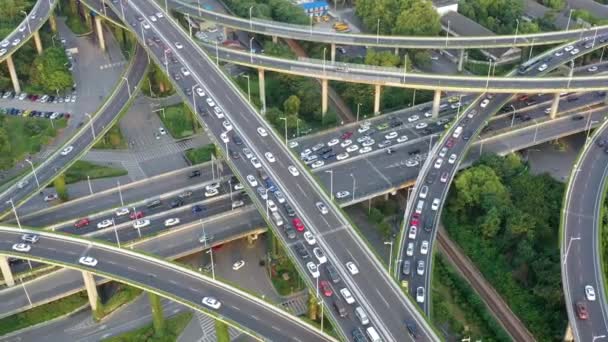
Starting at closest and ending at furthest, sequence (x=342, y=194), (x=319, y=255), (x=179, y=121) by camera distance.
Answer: (x=319, y=255) < (x=342, y=194) < (x=179, y=121)

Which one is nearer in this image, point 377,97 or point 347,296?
point 347,296

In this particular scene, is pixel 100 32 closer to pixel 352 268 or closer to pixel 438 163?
pixel 438 163

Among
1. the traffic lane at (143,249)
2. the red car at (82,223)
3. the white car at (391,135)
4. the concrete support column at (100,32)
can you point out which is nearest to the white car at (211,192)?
the traffic lane at (143,249)

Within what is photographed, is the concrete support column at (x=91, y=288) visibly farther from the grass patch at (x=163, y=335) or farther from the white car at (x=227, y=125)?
the white car at (x=227, y=125)

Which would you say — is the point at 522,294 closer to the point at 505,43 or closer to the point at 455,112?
the point at 455,112

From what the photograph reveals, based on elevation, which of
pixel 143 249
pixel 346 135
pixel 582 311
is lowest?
pixel 143 249

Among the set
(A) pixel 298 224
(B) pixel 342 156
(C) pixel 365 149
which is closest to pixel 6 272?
(A) pixel 298 224
